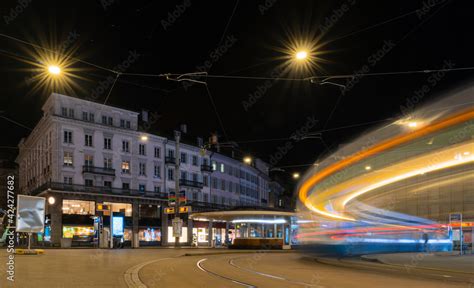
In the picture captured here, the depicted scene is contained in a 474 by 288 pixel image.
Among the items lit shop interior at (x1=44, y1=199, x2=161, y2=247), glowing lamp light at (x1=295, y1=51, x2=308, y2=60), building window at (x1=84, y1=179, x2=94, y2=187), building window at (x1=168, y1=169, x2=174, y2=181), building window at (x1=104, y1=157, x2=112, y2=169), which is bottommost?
lit shop interior at (x1=44, y1=199, x2=161, y2=247)

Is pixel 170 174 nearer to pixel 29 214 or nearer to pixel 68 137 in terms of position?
pixel 68 137

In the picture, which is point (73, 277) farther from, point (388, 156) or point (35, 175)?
point (35, 175)

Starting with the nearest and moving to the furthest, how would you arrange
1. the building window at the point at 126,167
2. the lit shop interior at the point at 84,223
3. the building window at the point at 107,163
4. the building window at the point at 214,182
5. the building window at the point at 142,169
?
the lit shop interior at the point at 84,223 → the building window at the point at 107,163 → the building window at the point at 126,167 → the building window at the point at 142,169 → the building window at the point at 214,182

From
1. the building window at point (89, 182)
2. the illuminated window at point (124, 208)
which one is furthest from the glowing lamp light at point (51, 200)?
the illuminated window at point (124, 208)

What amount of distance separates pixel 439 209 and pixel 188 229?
41.4 m

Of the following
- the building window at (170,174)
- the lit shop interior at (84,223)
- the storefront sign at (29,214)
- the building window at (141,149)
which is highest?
the building window at (141,149)

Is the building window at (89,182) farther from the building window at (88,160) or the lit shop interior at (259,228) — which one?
the lit shop interior at (259,228)

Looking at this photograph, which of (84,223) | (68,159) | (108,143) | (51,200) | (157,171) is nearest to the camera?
(51,200)

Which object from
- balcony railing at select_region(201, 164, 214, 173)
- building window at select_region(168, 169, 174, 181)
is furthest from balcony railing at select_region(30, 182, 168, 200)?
balcony railing at select_region(201, 164, 214, 173)

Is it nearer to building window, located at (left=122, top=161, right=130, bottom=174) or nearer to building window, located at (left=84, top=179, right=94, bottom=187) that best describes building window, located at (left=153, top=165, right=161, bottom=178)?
building window, located at (left=122, top=161, right=130, bottom=174)

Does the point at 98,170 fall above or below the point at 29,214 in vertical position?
above

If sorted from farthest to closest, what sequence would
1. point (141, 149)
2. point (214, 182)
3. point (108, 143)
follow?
1. point (214, 182)
2. point (141, 149)
3. point (108, 143)

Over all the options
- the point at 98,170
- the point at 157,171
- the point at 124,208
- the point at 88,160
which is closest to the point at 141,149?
the point at 157,171

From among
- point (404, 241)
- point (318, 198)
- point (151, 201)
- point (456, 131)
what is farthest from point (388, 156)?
point (151, 201)
